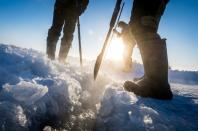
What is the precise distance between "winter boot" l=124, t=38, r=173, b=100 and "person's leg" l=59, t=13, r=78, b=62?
3619 mm

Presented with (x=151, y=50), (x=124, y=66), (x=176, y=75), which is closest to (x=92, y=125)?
(x=151, y=50)

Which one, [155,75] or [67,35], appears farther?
[67,35]

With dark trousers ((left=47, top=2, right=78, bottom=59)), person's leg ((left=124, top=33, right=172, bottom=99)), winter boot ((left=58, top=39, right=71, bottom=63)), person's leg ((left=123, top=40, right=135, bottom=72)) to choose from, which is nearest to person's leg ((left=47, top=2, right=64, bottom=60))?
dark trousers ((left=47, top=2, right=78, bottom=59))

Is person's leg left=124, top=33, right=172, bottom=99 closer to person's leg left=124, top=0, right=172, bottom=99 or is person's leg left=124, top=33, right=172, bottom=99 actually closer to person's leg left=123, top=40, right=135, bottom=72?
person's leg left=124, top=0, right=172, bottom=99

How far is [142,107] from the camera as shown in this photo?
2.62m

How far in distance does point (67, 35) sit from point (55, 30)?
1.13 feet

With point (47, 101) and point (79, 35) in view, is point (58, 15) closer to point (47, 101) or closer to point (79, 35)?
point (79, 35)

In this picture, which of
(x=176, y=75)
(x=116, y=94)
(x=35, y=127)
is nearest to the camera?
(x=35, y=127)

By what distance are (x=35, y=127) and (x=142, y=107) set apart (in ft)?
3.55

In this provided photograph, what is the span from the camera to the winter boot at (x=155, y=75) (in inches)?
138

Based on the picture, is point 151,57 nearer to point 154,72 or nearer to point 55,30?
point 154,72

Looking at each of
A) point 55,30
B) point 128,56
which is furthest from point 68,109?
point 55,30

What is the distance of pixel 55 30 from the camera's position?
6961 millimetres

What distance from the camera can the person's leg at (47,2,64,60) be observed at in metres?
6.82
